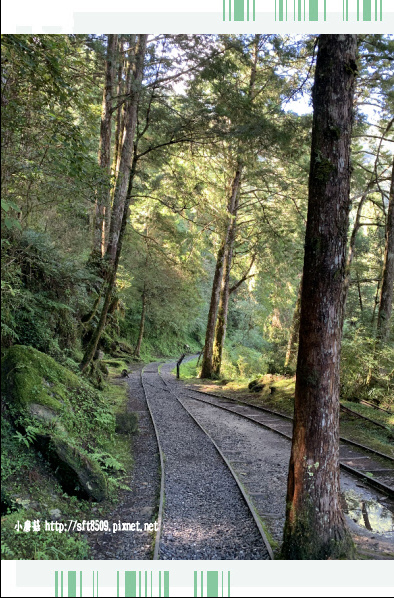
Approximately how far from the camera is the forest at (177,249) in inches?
150

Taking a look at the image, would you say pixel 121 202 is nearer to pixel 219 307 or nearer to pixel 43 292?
pixel 43 292

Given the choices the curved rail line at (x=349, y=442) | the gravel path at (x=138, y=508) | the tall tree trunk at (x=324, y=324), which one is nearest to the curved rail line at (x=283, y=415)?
the curved rail line at (x=349, y=442)

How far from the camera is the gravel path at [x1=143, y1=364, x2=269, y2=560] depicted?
4172 millimetres

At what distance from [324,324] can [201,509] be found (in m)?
3.23

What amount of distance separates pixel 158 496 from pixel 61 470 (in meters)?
1.53

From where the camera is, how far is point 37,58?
165 inches

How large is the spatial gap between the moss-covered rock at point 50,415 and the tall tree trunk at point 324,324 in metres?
2.58

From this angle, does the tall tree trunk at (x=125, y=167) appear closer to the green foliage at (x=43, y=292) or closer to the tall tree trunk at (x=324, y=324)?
the green foliage at (x=43, y=292)

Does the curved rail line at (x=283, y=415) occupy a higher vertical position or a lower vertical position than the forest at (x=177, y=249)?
lower

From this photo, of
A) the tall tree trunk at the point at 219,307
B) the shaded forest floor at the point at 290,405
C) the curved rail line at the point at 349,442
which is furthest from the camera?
the tall tree trunk at the point at 219,307

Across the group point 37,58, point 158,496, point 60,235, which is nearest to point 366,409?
point 158,496

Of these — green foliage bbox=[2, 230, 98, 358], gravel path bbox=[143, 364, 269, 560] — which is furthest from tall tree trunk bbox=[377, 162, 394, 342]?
green foliage bbox=[2, 230, 98, 358]

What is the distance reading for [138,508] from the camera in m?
4.99

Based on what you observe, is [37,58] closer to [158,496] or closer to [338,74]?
[338,74]
